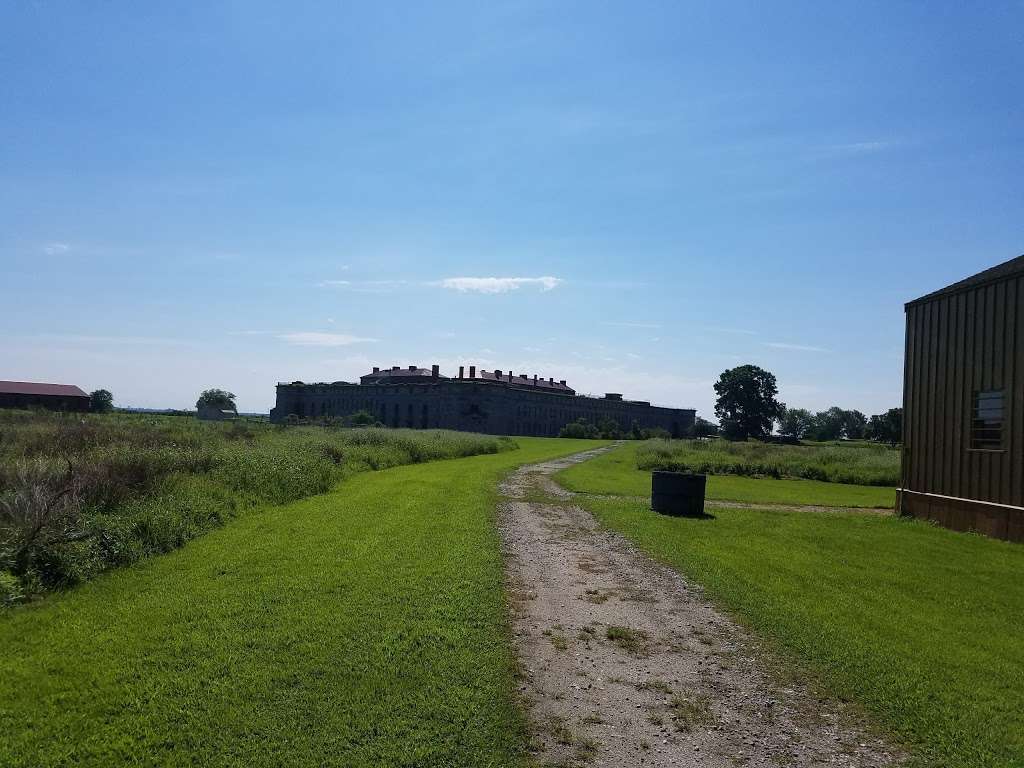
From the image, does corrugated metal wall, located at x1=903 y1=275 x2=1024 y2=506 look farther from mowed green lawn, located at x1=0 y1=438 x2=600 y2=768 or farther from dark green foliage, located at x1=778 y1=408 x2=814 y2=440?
dark green foliage, located at x1=778 y1=408 x2=814 y2=440

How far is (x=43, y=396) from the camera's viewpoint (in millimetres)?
100250

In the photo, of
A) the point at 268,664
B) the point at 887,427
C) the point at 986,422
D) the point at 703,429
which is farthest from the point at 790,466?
the point at 703,429

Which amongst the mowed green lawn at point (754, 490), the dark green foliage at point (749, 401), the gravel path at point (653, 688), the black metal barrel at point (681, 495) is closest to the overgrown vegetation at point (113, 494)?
the gravel path at point (653, 688)

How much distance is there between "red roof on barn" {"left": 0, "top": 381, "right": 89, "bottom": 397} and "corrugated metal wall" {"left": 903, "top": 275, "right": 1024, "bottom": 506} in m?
113

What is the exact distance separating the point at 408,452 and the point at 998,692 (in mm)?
31106

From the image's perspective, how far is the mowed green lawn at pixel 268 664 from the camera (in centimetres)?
473

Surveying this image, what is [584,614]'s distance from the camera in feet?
26.5

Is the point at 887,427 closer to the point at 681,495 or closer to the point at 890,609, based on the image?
the point at 681,495

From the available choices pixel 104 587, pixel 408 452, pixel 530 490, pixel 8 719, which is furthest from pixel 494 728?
pixel 408 452

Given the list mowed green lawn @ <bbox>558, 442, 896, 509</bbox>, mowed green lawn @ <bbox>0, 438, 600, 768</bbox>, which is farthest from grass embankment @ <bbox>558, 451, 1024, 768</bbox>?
mowed green lawn @ <bbox>558, 442, 896, 509</bbox>

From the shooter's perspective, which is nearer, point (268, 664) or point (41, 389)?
point (268, 664)

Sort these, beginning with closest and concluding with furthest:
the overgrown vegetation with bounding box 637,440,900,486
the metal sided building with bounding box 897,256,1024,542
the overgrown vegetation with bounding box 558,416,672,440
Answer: the metal sided building with bounding box 897,256,1024,542, the overgrown vegetation with bounding box 637,440,900,486, the overgrown vegetation with bounding box 558,416,672,440

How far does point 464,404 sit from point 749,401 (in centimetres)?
5090

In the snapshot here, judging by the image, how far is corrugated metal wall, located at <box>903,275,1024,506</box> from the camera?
1523 cm
